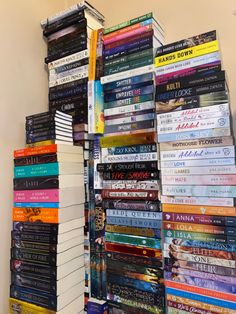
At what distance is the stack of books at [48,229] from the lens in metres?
0.99

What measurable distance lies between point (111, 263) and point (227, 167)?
0.57m

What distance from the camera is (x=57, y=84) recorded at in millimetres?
1270

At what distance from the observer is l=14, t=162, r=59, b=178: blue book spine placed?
101 centimetres

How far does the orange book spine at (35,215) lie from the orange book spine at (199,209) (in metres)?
0.41

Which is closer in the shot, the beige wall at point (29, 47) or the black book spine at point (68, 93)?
the beige wall at point (29, 47)

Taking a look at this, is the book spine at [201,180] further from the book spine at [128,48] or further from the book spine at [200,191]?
the book spine at [128,48]

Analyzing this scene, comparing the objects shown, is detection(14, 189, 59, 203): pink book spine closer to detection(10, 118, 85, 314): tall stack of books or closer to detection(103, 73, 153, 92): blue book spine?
detection(10, 118, 85, 314): tall stack of books

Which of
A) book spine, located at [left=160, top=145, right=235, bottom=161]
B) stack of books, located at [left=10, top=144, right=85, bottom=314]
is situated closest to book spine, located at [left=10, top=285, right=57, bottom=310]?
stack of books, located at [left=10, top=144, right=85, bottom=314]

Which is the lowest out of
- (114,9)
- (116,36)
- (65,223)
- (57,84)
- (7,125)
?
(65,223)

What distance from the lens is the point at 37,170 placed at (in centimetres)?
106

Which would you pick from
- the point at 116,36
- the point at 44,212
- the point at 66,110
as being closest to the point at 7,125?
the point at 66,110

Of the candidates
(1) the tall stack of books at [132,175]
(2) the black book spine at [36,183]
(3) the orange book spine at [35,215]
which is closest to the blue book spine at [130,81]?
(1) the tall stack of books at [132,175]

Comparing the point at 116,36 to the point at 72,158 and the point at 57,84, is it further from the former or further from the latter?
the point at 72,158

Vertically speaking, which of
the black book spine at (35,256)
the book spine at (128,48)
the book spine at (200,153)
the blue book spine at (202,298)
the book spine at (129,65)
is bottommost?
the blue book spine at (202,298)
